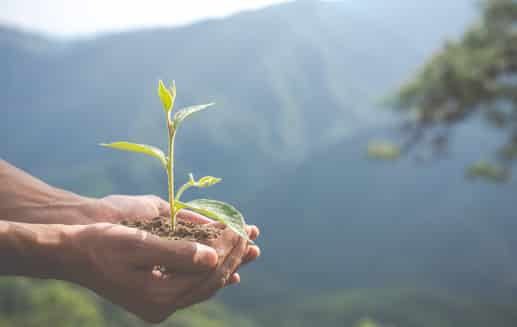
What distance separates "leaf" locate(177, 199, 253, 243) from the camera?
113cm

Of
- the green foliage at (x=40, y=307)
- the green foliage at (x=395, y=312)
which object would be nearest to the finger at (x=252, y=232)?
the green foliage at (x=40, y=307)

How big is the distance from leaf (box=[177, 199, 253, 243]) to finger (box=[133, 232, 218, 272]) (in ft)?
0.34

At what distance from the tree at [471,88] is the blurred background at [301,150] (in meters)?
45.3

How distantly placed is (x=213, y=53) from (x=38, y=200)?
85.4 meters

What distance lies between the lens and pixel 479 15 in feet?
21.5

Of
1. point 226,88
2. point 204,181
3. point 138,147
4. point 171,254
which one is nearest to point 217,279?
point 171,254

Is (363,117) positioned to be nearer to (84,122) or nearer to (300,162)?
(300,162)

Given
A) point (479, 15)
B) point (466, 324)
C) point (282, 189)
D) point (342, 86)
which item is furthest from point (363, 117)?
point (479, 15)

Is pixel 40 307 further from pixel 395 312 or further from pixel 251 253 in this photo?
pixel 395 312

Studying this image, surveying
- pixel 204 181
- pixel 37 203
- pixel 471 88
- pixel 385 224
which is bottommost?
pixel 37 203

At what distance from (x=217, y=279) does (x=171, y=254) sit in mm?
186

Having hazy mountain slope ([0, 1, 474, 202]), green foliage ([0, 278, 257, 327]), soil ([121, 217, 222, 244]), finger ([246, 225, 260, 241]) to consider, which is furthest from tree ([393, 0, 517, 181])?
hazy mountain slope ([0, 1, 474, 202])

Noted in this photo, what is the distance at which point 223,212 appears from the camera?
120 centimetres

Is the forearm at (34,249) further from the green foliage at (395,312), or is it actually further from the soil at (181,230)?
the green foliage at (395,312)
